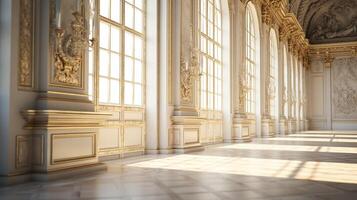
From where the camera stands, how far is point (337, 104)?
3172 cm

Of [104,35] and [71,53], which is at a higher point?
[104,35]

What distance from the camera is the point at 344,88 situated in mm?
31406

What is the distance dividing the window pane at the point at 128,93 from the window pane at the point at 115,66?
16.9 inches

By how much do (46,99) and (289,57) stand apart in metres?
22.5

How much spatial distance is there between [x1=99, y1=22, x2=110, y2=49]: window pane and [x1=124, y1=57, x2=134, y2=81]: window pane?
812 millimetres

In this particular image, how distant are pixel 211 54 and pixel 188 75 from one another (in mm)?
3639

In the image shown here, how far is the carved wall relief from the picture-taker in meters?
5.59

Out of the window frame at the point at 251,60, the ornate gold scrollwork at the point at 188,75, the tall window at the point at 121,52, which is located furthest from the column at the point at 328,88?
the tall window at the point at 121,52

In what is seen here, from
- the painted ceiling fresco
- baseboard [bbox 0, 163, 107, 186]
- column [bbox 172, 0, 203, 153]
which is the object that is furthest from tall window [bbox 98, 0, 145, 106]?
the painted ceiling fresco

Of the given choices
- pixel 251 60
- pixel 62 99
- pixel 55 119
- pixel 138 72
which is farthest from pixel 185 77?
pixel 251 60

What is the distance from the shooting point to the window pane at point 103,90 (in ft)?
27.3

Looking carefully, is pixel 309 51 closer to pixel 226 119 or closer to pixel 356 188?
pixel 226 119

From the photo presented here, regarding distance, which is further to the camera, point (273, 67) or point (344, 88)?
point (344, 88)

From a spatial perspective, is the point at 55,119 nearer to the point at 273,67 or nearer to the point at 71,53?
the point at 71,53
